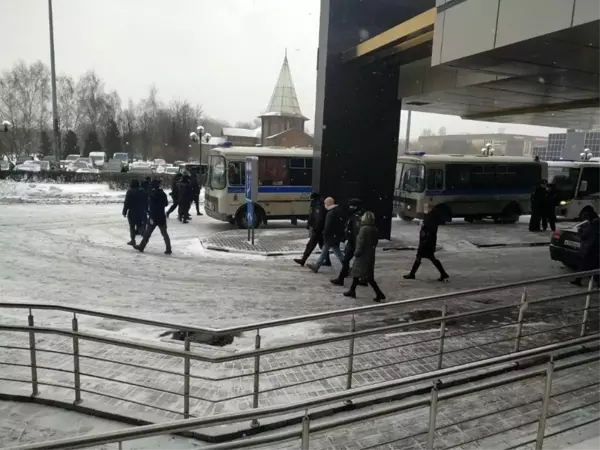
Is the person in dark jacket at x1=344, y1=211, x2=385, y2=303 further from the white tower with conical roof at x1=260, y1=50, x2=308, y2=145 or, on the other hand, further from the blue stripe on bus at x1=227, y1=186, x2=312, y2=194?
the white tower with conical roof at x1=260, y1=50, x2=308, y2=145

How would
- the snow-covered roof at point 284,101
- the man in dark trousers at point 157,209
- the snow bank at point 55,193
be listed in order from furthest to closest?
1. the snow-covered roof at point 284,101
2. the snow bank at point 55,193
3. the man in dark trousers at point 157,209

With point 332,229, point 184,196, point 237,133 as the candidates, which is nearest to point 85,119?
point 237,133

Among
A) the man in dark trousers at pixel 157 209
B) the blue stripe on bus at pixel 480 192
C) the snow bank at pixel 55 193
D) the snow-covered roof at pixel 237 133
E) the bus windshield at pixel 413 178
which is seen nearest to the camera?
the man in dark trousers at pixel 157 209

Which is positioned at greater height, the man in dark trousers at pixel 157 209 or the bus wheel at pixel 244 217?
the man in dark trousers at pixel 157 209

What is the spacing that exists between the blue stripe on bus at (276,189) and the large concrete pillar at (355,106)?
377cm

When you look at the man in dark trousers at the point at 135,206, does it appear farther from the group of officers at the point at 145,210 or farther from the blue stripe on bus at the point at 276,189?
the blue stripe on bus at the point at 276,189

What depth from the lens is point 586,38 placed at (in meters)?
6.85

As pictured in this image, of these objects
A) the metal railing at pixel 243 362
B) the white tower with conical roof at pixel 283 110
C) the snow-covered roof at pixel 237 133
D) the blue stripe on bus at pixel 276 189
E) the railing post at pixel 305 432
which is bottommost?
the metal railing at pixel 243 362

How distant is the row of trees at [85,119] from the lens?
53.8 m

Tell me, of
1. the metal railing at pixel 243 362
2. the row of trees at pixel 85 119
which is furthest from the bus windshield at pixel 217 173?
the row of trees at pixel 85 119

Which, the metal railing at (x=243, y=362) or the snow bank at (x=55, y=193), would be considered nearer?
the metal railing at (x=243, y=362)

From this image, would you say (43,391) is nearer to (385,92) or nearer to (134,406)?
(134,406)

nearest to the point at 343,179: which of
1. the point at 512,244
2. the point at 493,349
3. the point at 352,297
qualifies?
the point at 352,297

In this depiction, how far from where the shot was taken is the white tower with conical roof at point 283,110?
6259 cm
